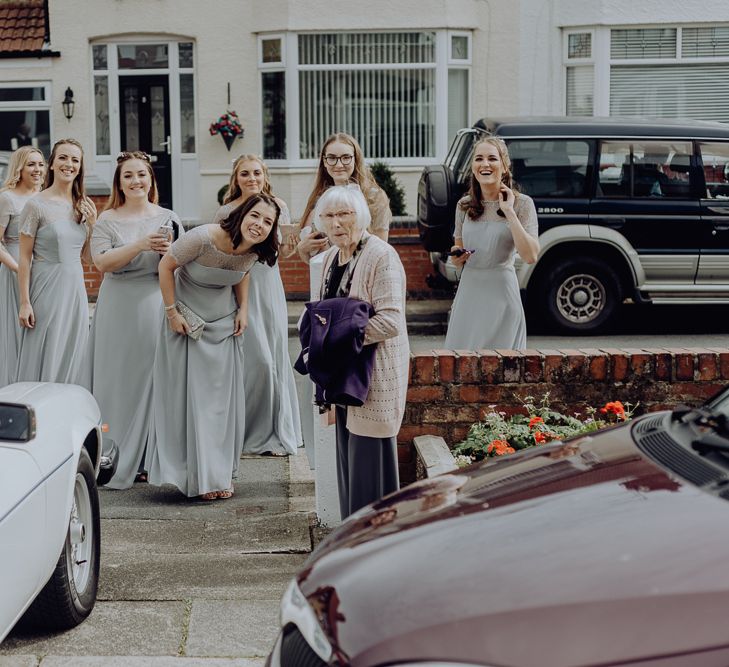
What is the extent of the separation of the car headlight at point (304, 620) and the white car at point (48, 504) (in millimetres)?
913

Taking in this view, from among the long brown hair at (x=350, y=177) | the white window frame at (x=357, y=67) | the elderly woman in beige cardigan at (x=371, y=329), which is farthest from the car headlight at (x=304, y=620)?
the white window frame at (x=357, y=67)

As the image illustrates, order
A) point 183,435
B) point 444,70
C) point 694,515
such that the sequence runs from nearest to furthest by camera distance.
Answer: point 694,515, point 183,435, point 444,70

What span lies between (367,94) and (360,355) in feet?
53.1

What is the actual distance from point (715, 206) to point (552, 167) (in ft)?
5.67

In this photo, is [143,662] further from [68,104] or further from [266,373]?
[68,104]

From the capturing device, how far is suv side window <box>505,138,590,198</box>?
1279 cm

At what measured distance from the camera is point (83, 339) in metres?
8.52

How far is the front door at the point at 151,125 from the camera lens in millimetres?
21500

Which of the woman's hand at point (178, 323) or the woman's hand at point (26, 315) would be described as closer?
the woman's hand at point (178, 323)

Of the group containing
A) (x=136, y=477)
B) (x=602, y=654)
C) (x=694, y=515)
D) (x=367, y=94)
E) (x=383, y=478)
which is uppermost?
(x=367, y=94)

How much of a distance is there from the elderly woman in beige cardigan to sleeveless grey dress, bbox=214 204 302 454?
2.44m

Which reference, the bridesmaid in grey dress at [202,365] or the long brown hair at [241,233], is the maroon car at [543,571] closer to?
the long brown hair at [241,233]

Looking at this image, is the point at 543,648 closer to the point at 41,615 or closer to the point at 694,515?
the point at 694,515

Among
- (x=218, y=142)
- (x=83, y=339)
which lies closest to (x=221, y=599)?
(x=83, y=339)
